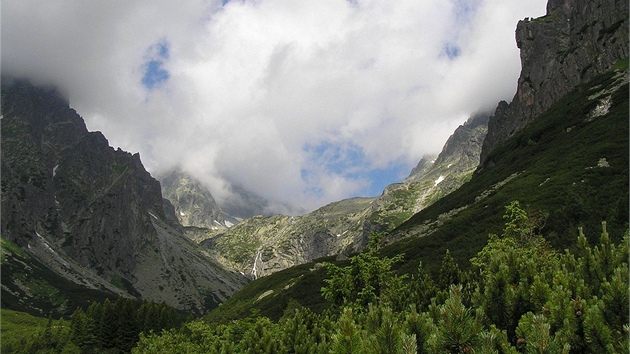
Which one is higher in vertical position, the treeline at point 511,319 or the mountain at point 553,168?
the mountain at point 553,168

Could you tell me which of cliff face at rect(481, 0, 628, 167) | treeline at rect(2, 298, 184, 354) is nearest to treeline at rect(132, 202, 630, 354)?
treeline at rect(2, 298, 184, 354)

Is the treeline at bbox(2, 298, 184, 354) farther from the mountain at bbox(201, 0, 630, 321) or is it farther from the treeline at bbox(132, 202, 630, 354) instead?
the treeline at bbox(132, 202, 630, 354)

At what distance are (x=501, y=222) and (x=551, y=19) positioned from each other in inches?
5700

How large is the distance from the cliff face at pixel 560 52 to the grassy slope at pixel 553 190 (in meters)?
16.2

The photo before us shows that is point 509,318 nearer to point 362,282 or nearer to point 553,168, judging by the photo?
point 362,282

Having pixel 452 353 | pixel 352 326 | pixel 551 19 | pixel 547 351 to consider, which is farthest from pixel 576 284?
pixel 551 19

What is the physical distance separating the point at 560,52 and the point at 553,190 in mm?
112692

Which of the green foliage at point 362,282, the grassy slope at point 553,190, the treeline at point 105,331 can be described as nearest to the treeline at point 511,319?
the green foliage at point 362,282

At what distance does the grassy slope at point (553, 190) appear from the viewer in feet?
171

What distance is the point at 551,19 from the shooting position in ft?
568

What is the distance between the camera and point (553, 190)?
67.9m

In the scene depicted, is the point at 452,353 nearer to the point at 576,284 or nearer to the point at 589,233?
the point at 576,284

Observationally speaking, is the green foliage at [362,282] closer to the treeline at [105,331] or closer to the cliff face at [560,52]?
the treeline at [105,331]

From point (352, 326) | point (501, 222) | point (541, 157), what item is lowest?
point (352, 326)
